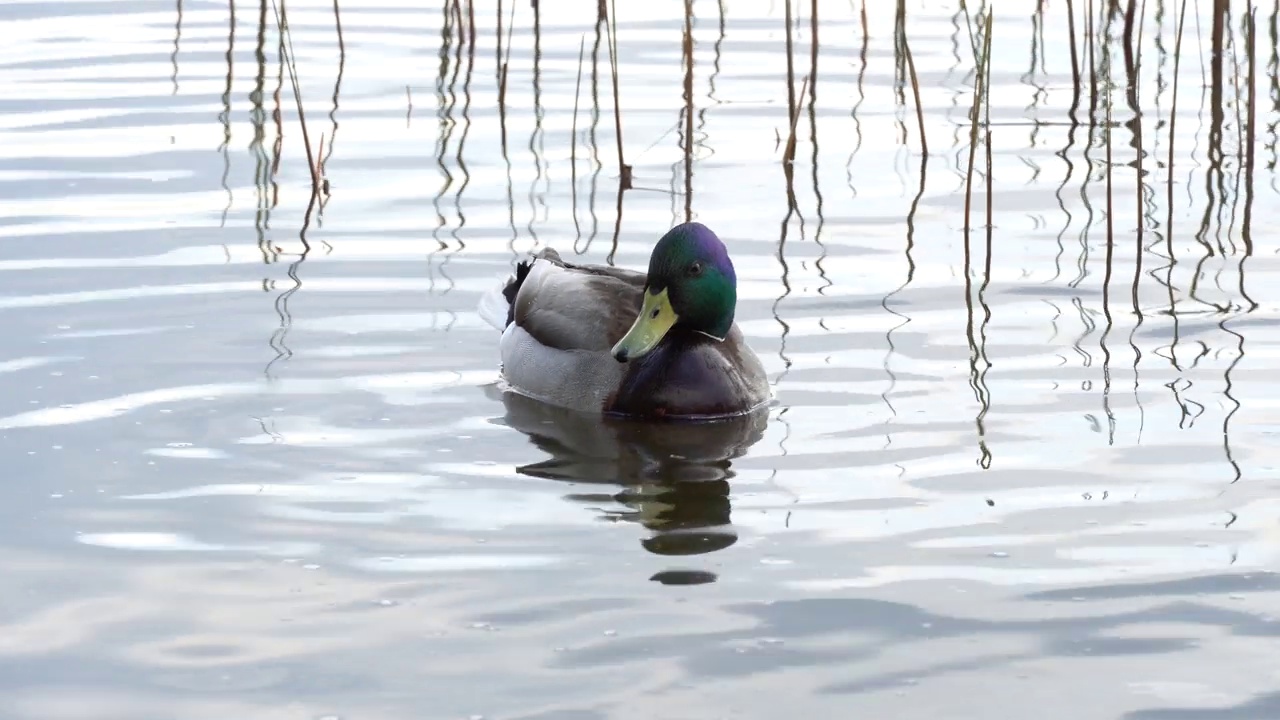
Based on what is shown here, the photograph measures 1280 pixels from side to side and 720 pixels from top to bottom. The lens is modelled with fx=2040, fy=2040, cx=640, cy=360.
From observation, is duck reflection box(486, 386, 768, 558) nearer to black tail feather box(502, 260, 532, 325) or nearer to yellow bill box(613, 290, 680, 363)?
yellow bill box(613, 290, 680, 363)

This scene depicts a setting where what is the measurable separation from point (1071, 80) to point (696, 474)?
291 inches

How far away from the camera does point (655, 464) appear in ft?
23.3

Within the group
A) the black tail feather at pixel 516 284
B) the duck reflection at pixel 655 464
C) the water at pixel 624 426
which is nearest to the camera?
the water at pixel 624 426

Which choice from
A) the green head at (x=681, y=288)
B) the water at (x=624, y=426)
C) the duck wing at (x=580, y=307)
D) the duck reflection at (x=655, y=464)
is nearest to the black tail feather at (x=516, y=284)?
the water at (x=624, y=426)

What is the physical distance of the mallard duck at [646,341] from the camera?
773cm

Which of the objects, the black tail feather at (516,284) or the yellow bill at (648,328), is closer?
the yellow bill at (648,328)

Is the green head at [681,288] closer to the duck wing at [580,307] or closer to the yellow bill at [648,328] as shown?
the yellow bill at [648,328]

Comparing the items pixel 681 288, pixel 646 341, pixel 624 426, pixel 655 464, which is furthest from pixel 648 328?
pixel 655 464

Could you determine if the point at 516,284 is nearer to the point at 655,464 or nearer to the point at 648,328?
the point at 648,328

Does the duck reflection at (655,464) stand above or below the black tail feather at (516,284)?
below

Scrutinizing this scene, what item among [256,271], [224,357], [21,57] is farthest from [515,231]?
[21,57]

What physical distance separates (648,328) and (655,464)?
829 millimetres

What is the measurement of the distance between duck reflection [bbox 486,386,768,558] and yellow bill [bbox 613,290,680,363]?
0.90ft

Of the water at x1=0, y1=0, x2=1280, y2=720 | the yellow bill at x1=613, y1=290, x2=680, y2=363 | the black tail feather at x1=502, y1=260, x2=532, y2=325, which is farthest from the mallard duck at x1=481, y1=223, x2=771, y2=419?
the black tail feather at x1=502, y1=260, x2=532, y2=325
